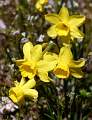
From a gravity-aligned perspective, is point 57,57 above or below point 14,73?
above

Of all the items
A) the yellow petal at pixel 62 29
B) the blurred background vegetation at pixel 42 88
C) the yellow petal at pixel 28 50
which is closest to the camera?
the yellow petal at pixel 28 50

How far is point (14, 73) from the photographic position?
2771 mm

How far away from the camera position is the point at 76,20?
2.54 m

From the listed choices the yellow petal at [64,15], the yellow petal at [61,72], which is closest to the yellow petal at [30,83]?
the yellow petal at [61,72]

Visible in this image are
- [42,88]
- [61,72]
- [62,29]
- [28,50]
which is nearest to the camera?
[61,72]

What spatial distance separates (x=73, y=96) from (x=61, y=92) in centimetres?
40

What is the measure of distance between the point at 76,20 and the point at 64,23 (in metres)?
0.08

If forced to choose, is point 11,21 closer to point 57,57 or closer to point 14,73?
point 14,73

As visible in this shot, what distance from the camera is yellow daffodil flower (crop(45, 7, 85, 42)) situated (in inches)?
98.8

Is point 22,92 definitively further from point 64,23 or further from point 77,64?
point 64,23

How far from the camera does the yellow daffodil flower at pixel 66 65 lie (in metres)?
2.25

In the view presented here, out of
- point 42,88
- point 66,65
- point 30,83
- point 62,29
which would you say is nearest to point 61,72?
point 66,65

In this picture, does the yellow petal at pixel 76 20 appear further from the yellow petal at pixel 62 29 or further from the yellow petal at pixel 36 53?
the yellow petal at pixel 36 53

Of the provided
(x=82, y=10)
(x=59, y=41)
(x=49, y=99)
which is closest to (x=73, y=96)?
(x=49, y=99)
